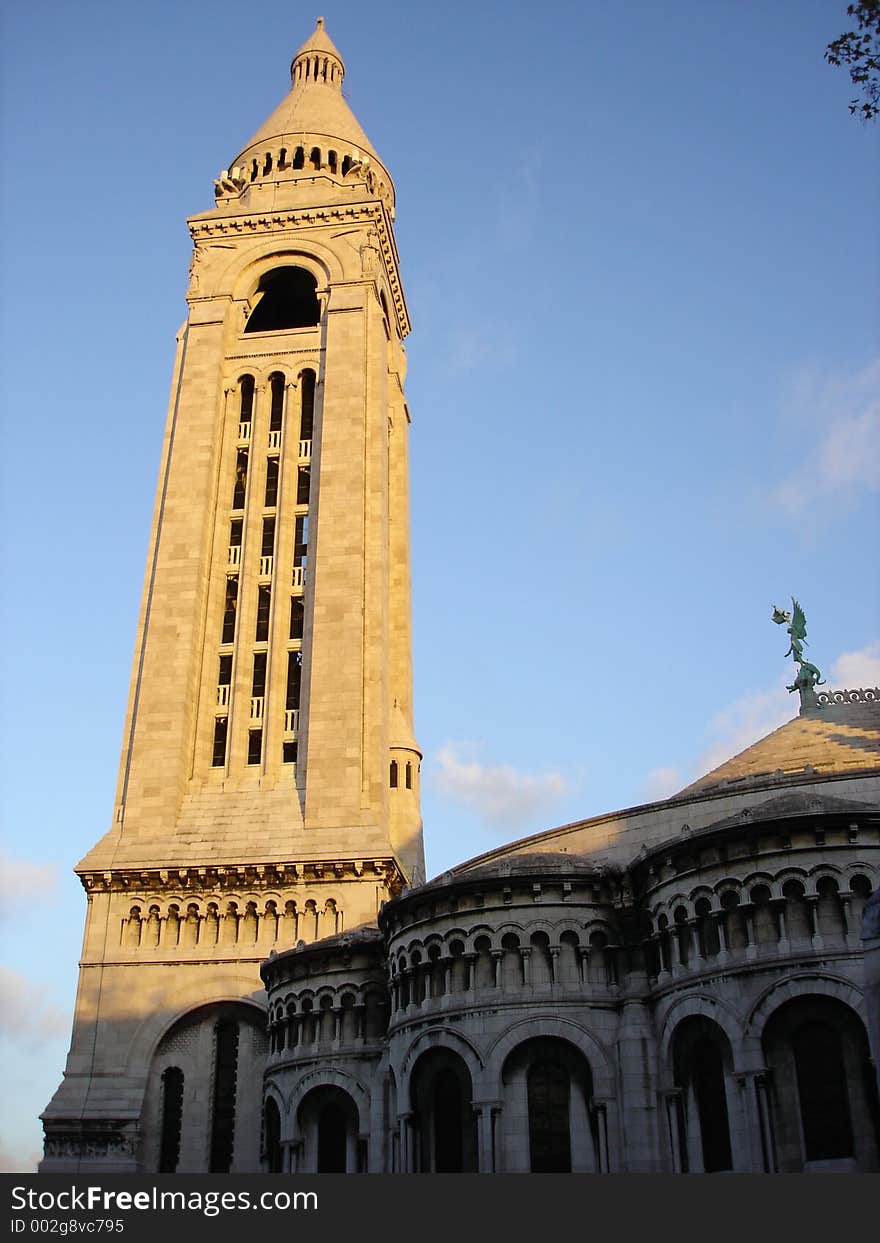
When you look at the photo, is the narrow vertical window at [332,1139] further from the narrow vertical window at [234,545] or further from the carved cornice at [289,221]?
the carved cornice at [289,221]

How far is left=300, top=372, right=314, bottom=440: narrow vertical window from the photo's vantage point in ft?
193

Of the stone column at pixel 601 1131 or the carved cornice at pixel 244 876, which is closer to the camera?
the stone column at pixel 601 1131

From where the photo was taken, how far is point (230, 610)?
5581 cm

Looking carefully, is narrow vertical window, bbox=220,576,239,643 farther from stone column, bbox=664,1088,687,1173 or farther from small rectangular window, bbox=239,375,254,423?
stone column, bbox=664,1088,687,1173

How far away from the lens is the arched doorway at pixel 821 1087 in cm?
2662

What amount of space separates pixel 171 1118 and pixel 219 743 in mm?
15034

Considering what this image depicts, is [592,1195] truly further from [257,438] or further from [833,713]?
[257,438]

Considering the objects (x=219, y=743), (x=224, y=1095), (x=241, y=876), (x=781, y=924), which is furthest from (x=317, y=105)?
(x=781, y=924)

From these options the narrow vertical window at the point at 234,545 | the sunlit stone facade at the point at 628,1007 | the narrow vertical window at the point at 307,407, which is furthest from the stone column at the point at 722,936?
the narrow vertical window at the point at 307,407

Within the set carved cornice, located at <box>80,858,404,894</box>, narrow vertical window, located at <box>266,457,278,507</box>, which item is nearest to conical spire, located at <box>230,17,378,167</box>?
narrow vertical window, located at <box>266,457,278,507</box>

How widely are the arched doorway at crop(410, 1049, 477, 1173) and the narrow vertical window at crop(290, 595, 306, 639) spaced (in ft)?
80.5

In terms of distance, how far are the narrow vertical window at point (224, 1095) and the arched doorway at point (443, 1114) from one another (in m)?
13.0

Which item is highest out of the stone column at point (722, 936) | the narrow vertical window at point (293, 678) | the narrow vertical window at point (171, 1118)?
the narrow vertical window at point (293, 678)

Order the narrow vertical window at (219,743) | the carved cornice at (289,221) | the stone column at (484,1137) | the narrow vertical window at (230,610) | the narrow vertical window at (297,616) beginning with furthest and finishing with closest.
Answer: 1. the carved cornice at (289,221)
2. the narrow vertical window at (230,610)
3. the narrow vertical window at (297,616)
4. the narrow vertical window at (219,743)
5. the stone column at (484,1137)
